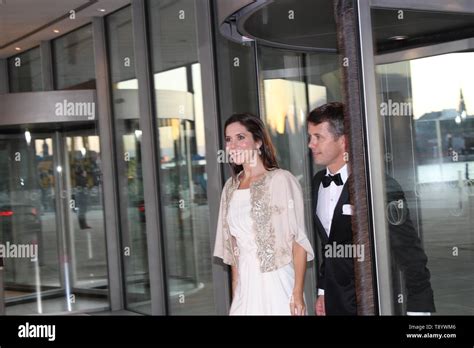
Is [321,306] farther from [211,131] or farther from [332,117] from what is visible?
[211,131]

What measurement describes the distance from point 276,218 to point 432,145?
121 cm

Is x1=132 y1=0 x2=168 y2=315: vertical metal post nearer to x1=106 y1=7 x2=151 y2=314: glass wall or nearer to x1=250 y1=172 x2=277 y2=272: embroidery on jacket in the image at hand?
x1=106 y1=7 x2=151 y2=314: glass wall

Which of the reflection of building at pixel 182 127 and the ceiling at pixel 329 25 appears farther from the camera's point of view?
the reflection of building at pixel 182 127

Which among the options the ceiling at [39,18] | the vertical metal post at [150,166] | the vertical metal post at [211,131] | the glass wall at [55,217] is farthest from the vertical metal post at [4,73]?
the vertical metal post at [211,131]

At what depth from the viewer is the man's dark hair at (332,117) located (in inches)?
174

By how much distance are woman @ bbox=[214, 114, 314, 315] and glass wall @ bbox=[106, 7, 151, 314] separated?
4701 mm

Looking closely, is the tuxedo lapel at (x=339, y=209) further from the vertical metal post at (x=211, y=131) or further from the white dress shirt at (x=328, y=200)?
the vertical metal post at (x=211, y=131)

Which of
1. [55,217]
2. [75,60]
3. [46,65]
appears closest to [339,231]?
[55,217]

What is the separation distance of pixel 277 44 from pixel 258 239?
2.28 meters

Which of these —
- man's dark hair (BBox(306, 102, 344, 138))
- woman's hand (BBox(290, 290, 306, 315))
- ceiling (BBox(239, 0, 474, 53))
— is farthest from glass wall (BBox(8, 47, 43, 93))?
woman's hand (BBox(290, 290, 306, 315))

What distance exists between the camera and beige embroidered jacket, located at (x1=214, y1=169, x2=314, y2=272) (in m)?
4.25

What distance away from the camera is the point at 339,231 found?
4180mm

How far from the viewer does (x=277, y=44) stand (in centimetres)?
610

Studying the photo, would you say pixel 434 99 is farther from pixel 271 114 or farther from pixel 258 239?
pixel 271 114
